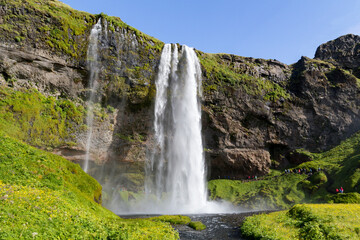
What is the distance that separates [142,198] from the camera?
44688 millimetres

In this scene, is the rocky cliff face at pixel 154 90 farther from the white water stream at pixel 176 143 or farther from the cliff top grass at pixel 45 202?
the cliff top grass at pixel 45 202

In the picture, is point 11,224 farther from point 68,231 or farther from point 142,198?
point 142,198

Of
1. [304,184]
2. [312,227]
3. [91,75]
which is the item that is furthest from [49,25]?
[304,184]

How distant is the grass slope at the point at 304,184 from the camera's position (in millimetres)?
37719

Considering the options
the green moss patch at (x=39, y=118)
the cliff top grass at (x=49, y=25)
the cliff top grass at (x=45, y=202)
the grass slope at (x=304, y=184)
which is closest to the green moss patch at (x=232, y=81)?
the grass slope at (x=304, y=184)

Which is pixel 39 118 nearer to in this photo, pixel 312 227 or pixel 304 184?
pixel 312 227

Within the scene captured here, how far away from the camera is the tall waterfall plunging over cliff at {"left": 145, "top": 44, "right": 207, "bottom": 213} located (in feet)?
138

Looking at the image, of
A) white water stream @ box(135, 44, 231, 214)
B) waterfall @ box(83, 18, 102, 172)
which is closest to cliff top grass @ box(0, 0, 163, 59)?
waterfall @ box(83, 18, 102, 172)

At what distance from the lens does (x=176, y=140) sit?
4431cm

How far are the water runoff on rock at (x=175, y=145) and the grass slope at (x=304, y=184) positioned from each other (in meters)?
5.64

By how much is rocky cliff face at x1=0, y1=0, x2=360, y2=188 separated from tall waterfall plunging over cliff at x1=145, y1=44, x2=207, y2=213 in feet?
6.75

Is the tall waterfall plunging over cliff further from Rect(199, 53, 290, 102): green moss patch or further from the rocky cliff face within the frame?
Rect(199, 53, 290, 102): green moss patch

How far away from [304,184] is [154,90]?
106ft

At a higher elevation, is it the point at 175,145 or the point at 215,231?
the point at 175,145
